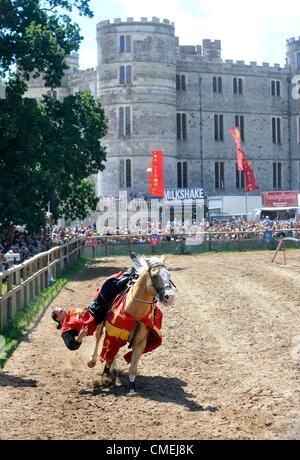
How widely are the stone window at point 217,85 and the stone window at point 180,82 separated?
3.05 metres

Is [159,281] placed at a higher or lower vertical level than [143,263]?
lower

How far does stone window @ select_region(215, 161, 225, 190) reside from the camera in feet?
201

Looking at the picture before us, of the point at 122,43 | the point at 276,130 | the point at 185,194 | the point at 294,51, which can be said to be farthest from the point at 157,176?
the point at 294,51

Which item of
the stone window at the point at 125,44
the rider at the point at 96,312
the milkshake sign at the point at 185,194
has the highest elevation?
the stone window at the point at 125,44

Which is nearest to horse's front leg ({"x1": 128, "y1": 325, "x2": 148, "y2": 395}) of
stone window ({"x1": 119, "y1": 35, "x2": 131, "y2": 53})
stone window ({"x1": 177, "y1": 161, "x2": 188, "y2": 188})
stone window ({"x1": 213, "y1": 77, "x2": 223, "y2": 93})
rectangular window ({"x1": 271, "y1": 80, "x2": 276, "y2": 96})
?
stone window ({"x1": 119, "y1": 35, "x2": 131, "y2": 53})

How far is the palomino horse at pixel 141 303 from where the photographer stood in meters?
8.95

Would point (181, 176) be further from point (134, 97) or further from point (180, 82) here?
point (134, 97)

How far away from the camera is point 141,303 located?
925 cm

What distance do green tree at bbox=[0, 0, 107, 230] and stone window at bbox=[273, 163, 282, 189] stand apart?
117 feet

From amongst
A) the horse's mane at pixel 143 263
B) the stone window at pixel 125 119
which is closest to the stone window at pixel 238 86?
the stone window at pixel 125 119

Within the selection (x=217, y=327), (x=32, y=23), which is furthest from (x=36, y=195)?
(x=217, y=327)

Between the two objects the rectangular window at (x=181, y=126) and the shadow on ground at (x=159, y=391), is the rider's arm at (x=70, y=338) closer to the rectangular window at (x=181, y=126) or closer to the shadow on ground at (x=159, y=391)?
the shadow on ground at (x=159, y=391)

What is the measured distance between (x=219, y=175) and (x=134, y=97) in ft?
35.3

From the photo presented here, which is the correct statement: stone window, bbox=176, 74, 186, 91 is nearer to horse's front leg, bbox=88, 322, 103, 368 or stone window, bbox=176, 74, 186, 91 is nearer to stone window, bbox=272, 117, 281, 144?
stone window, bbox=272, 117, 281, 144
